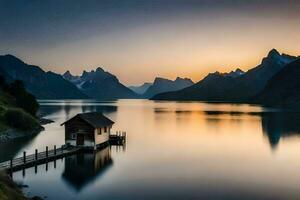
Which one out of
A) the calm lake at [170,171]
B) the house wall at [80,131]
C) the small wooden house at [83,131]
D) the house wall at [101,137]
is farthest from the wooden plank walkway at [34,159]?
the house wall at [101,137]

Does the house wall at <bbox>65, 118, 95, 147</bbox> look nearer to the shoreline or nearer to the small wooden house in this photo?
the small wooden house

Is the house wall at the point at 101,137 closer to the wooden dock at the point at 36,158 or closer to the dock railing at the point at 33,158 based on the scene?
the wooden dock at the point at 36,158

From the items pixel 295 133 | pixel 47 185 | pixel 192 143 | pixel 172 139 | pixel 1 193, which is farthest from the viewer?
pixel 295 133

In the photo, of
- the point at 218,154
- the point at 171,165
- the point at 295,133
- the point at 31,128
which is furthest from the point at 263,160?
the point at 31,128

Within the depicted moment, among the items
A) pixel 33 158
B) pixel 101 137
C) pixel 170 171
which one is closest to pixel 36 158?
pixel 33 158

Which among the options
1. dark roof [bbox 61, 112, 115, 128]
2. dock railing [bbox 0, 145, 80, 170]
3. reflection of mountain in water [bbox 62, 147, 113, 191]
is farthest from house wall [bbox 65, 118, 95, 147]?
reflection of mountain in water [bbox 62, 147, 113, 191]

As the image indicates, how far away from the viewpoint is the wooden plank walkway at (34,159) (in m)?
48.9

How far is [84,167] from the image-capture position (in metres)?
55.0

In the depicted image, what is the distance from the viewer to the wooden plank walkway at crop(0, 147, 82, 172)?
48934mm

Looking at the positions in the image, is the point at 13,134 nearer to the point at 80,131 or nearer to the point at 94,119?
the point at 80,131

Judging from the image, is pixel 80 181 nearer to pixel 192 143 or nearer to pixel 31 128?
pixel 192 143

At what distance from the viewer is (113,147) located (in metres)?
74.2

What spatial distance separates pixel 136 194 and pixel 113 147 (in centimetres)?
3375

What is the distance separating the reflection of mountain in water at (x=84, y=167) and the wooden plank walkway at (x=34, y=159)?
140 centimetres
